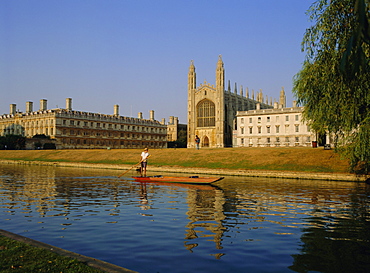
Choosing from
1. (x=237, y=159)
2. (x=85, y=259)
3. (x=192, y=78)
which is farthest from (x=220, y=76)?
(x=85, y=259)

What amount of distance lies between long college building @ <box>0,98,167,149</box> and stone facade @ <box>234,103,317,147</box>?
41.7m

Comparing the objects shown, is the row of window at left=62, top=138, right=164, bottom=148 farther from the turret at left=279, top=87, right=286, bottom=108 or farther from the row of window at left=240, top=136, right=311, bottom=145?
the turret at left=279, top=87, right=286, bottom=108

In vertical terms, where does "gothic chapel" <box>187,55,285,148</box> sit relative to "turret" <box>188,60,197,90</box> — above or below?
below

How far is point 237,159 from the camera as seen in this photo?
44750 mm

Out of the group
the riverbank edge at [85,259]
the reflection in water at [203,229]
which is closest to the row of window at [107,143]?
the reflection in water at [203,229]

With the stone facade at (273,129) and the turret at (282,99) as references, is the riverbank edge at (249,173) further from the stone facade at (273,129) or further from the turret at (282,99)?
the turret at (282,99)

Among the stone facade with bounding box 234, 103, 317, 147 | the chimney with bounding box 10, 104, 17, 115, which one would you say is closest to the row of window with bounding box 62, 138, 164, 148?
the chimney with bounding box 10, 104, 17, 115

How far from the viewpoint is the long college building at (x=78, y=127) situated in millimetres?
97750

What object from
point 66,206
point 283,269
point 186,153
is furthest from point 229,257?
point 186,153

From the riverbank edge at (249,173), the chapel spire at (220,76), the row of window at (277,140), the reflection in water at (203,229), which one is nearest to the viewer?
the reflection in water at (203,229)

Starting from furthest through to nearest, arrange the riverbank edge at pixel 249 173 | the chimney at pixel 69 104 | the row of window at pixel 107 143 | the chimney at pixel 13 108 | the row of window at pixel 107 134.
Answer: the chimney at pixel 13 108, the chimney at pixel 69 104, the row of window at pixel 107 143, the row of window at pixel 107 134, the riverbank edge at pixel 249 173

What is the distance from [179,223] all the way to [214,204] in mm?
4783

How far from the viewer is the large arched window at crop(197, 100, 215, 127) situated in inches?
4077

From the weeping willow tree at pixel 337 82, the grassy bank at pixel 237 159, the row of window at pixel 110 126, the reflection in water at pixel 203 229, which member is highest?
the row of window at pixel 110 126
